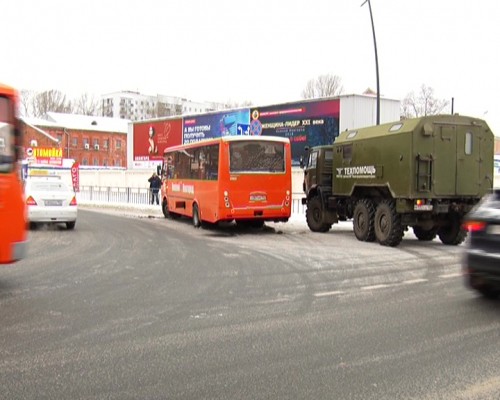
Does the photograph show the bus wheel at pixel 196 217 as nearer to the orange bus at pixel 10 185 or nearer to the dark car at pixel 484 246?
the orange bus at pixel 10 185

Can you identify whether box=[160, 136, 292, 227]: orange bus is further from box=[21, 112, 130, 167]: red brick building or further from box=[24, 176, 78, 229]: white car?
box=[21, 112, 130, 167]: red brick building

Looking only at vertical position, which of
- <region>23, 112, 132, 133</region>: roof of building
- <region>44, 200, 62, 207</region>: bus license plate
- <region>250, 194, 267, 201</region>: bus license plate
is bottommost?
<region>44, 200, 62, 207</region>: bus license plate

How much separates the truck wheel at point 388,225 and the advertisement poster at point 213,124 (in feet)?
77.9

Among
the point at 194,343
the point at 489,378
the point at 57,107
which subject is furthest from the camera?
the point at 57,107

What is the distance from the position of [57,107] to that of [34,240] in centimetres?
9332

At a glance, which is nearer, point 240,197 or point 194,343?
point 194,343

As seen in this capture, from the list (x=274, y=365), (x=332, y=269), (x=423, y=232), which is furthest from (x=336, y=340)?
(x=423, y=232)

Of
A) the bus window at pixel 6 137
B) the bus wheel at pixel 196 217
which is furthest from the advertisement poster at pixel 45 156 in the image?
the bus window at pixel 6 137

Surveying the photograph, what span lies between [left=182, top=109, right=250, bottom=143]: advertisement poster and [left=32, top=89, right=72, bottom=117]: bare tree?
63.9 meters

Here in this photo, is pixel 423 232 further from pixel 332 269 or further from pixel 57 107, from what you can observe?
→ pixel 57 107

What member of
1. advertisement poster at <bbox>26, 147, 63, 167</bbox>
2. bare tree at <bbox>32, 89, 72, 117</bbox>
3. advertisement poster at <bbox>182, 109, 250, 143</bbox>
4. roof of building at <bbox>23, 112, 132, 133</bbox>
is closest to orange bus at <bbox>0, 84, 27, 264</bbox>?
advertisement poster at <bbox>26, 147, 63, 167</bbox>

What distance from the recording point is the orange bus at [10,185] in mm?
7465

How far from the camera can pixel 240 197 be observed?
16391 mm

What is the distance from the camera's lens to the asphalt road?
174 inches
